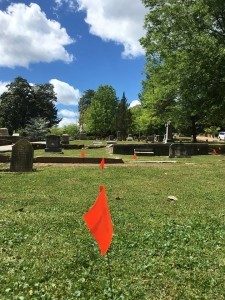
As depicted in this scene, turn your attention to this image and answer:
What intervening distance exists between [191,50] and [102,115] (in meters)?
68.9

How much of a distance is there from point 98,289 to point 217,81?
29.8 metres

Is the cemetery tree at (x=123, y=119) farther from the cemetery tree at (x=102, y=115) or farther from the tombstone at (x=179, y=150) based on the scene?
the tombstone at (x=179, y=150)

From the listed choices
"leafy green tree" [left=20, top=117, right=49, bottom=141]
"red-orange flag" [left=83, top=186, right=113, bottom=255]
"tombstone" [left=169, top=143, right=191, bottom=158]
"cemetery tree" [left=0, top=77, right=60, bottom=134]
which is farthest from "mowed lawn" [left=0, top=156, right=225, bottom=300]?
"cemetery tree" [left=0, top=77, right=60, bottom=134]

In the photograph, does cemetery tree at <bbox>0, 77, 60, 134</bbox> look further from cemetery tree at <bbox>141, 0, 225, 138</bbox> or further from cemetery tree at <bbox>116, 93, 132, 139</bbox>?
cemetery tree at <bbox>141, 0, 225, 138</bbox>

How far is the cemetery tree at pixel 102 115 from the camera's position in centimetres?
10188

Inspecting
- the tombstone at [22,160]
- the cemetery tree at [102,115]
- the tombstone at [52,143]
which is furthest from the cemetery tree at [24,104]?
the tombstone at [22,160]

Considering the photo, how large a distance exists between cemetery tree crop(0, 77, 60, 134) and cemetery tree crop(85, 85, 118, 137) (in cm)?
1761

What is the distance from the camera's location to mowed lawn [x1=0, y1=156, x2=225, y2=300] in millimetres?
6496

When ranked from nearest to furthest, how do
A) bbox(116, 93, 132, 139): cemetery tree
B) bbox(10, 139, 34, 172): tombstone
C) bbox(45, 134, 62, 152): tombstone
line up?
bbox(10, 139, 34, 172): tombstone < bbox(45, 134, 62, 152): tombstone < bbox(116, 93, 132, 139): cemetery tree

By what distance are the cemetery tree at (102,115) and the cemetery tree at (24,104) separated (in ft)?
57.8

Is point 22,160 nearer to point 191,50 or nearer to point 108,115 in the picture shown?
point 191,50

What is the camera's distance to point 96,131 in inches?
4028

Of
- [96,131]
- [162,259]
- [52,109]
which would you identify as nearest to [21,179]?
[162,259]

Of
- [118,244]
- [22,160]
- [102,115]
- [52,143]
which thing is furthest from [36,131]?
[118,244]
